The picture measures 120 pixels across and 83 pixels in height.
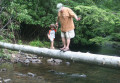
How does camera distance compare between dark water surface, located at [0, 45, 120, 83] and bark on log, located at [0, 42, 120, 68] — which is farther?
dark water surface, located at [0, 45, 120, 83]

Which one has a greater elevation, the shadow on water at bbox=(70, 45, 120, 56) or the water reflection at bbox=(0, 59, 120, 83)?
the water reflection at bbox=(0, 59, 120, 83)

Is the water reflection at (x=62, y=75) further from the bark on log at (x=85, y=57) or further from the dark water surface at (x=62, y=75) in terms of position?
the bark on log at (x=85, y=57)

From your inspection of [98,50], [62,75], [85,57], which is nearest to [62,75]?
[62,75]

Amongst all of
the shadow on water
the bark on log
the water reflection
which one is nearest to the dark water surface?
the water reflection

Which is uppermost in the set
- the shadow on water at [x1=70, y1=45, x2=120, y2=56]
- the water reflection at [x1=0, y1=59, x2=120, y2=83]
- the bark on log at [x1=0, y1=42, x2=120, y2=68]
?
the bark on log at [x1=0, y1=42, x2=120, y2=68]

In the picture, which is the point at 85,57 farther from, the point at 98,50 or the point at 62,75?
the point at 98,50

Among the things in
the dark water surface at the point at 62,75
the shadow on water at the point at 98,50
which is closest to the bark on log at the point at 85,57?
the dark water surface at the point at 62,75

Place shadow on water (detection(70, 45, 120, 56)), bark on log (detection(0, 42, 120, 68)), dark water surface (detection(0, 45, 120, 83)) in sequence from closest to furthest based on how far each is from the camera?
bark on log (detection(0, 42, 120, 68)), dark water surface (detection(0, 45, 120, 83)), shadow on water (detection(70, 45, 120, 56))

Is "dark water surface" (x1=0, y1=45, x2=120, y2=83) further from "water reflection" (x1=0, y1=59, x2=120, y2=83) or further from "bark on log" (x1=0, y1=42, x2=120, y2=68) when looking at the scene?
"bark on log" (x1=0, y1=42, x2=120, y2=68)

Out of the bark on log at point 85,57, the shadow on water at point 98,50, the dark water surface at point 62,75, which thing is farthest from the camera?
the shadow on water at point 98,50

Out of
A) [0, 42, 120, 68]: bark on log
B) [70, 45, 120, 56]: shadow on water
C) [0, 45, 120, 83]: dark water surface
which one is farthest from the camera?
[70, 45, 120, 56]: shadow on water

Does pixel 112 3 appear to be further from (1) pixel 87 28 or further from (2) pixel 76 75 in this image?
(2) pixel 76 75

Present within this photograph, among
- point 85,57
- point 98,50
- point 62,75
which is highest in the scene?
point 85,57

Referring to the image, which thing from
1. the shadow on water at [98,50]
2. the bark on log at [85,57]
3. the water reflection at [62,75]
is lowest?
the shadow on water at [98,50]
